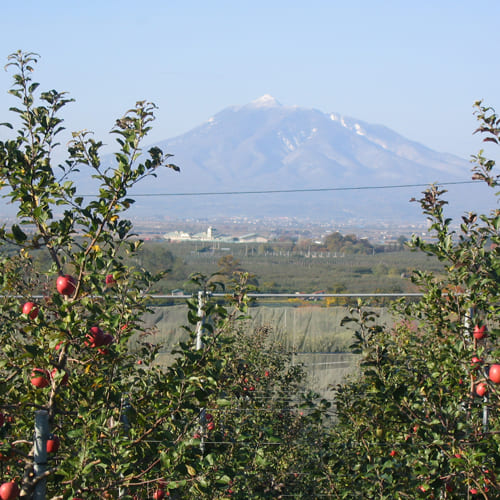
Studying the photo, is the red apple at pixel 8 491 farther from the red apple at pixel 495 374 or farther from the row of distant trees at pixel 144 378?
the red apple at pixel 495 374

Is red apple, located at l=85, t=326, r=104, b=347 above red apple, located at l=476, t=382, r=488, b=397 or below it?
above

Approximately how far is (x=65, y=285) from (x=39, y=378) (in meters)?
0.37

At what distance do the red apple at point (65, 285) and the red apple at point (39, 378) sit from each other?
314 mm

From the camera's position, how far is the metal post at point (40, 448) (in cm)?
249

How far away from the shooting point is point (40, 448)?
98.7 inches

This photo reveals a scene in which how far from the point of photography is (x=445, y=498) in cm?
318

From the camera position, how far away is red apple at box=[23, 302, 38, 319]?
106 inches

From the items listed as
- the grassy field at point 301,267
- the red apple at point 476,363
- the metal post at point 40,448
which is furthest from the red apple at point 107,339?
the grassy field at point 301,267

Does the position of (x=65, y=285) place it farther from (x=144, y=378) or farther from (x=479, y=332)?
(x=479, y=332)

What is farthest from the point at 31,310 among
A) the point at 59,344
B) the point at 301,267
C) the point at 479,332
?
the point at 301,267

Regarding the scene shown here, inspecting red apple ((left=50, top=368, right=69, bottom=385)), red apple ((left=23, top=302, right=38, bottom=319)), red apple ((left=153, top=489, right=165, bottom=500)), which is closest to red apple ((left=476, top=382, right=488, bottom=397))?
red apple ((left=153, top=489, right=165, bottom=500))

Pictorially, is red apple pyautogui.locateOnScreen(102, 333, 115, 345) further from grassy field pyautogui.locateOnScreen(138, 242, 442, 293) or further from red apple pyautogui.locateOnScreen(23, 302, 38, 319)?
grassy field pyautogui.locateOnScreen(138, 242, 442, 293)

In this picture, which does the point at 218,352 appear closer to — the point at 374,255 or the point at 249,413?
the point at 249,413

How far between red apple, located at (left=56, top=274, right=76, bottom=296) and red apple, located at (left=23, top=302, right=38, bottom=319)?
14 centimetres
